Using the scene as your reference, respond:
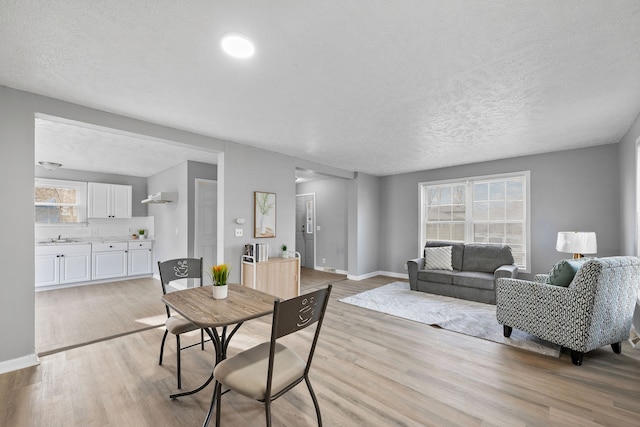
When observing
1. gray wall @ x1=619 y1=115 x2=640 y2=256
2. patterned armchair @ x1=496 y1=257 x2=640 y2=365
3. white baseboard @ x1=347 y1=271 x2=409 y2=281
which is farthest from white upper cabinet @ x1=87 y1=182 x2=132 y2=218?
gray wall @ x1=619 y1=115 x2=640 y2=256

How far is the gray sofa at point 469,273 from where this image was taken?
4.50m

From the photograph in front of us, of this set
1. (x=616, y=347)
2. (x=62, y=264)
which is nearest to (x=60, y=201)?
(x=62, y=264)

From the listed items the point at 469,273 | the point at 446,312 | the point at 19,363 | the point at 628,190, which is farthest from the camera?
the point at 469,273

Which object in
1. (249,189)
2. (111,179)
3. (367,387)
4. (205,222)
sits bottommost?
(367,387)

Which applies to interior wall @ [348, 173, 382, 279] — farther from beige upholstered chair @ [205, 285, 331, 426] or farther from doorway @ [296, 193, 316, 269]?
beige upholstered chair @ [205, 285, 331, 426]

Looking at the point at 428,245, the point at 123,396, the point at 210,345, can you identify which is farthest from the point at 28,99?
the point at 428,245

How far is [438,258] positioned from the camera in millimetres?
5277

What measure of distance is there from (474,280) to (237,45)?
184 inches

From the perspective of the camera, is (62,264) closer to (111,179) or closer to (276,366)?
(111,179)

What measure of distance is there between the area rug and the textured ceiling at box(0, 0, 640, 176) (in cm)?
246

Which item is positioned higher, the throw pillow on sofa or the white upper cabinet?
the white upper cabinet

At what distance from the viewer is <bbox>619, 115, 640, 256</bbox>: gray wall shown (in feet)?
10.6

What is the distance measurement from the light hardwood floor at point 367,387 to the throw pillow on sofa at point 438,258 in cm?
221

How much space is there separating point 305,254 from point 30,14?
6.98m
